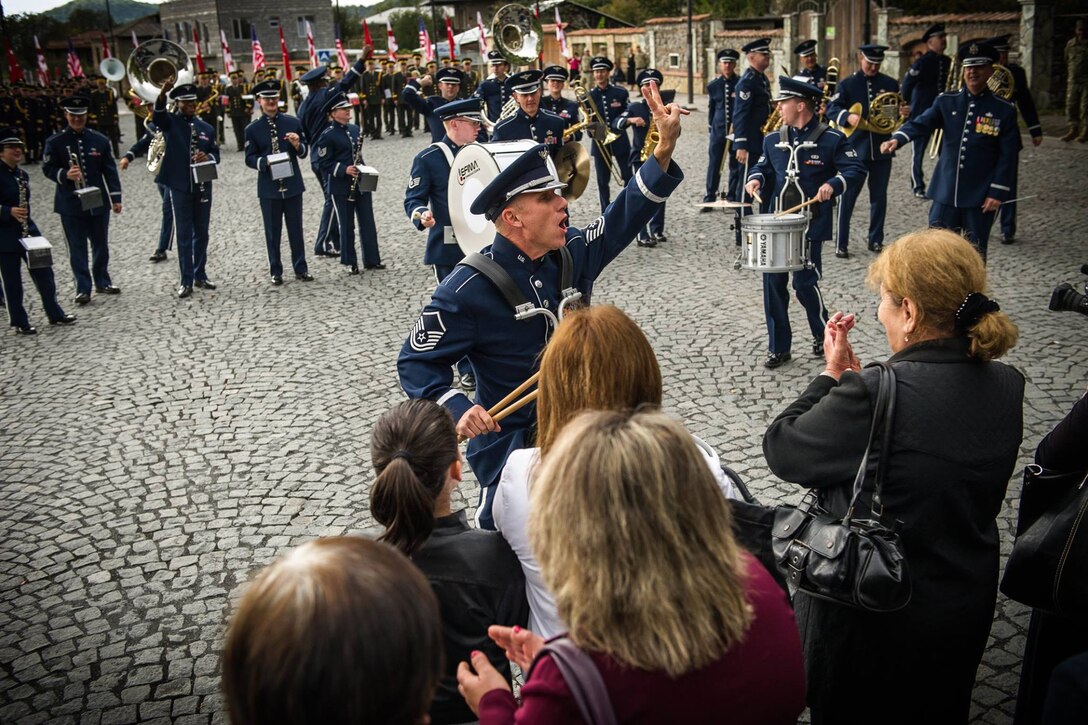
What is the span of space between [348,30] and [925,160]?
73417mm

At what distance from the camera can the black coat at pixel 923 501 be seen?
103 inches

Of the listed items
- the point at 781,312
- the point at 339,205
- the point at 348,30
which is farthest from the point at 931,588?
the point at 348,30

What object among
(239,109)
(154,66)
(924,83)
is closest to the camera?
(924,83)

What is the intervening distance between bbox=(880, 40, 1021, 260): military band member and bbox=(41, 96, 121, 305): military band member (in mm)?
8888

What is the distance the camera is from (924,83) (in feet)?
43.6

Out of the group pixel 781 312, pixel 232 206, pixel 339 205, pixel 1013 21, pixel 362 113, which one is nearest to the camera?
pixel 781 312

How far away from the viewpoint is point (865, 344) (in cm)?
750

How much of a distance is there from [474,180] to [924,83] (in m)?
9.77

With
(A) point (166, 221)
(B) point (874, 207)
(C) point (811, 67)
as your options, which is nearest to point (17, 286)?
(A) point (166, 221)

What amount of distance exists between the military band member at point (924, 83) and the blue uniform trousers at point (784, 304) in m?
6.70

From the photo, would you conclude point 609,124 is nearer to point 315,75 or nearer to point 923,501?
point 315,75

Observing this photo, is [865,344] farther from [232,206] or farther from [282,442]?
[232,206]

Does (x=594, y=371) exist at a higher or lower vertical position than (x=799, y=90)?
lower

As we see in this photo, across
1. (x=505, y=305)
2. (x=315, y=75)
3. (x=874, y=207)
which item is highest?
(x=315, y=75)
